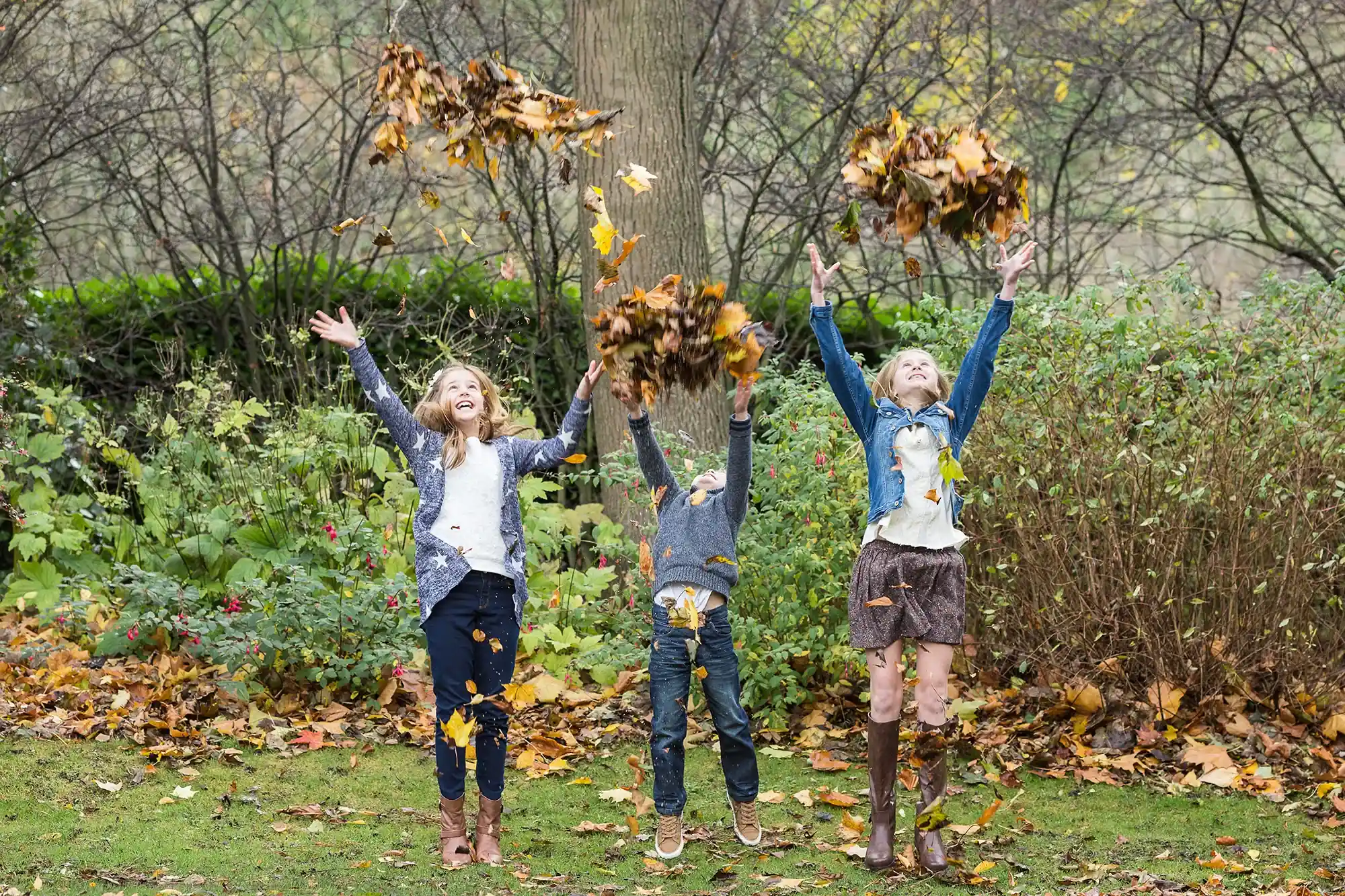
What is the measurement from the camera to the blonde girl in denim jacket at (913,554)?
180 inches

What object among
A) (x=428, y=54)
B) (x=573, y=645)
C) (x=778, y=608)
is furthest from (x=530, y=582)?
(x=428, y=54)

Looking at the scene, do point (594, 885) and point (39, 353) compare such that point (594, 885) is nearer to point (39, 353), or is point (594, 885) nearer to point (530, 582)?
point (530, 582)

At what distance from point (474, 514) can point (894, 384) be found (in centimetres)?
143

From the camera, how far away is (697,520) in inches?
187

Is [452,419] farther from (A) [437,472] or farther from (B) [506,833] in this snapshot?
(B) [506,833]

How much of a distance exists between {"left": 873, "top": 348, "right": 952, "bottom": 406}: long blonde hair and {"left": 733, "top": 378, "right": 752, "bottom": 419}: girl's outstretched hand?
0.54 metres

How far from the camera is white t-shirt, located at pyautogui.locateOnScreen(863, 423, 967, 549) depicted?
180 inches

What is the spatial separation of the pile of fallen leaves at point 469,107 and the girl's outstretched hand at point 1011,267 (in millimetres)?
1447

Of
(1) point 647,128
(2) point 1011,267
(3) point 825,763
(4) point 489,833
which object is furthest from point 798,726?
(1) point 647,128

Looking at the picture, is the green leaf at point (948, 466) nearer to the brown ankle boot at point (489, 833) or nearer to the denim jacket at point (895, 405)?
the denim jacket at point (895, 405)

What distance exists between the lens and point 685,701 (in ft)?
15.5

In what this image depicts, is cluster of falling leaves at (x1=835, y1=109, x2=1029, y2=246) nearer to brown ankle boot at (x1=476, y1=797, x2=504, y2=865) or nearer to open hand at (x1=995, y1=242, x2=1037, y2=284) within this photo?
open hand at (x1=995, y1=242, x2=1037, y2=284)

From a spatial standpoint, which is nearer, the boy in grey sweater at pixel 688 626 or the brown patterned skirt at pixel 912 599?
the brown patterned skirt at pixel 912 599

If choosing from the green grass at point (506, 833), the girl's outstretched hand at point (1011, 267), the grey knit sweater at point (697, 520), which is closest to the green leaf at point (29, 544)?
the green grass at point (506, 833)
